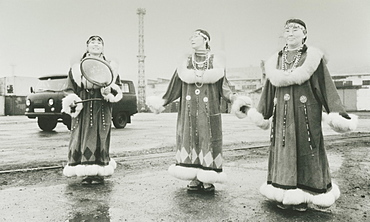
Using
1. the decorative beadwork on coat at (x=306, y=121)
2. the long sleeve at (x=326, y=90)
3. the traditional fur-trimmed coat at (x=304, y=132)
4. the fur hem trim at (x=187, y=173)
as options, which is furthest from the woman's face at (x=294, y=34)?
the fur hem trim at (x=187, y=173)

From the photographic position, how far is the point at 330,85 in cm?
408

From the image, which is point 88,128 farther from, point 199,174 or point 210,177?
point 210,177

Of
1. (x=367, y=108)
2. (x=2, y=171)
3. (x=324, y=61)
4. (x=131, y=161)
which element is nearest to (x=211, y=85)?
(x=324, y=61)

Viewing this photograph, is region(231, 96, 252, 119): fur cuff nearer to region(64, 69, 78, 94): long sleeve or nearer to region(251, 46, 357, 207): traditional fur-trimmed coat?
region(251, 46, 357, 207): traditional fur-trimmed coat

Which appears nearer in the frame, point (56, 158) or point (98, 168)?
point (98, 168)

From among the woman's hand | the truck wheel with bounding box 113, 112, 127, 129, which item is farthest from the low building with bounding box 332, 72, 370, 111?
the woman's hand

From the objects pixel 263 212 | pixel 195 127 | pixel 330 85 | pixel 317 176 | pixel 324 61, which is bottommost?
pixel 263 212

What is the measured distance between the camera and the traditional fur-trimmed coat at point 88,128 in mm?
5512

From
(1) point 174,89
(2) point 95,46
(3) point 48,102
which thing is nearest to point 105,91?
(2) point 95,46

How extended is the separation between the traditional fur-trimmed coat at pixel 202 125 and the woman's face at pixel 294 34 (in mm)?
1054

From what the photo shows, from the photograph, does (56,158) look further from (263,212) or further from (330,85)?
(330,85)

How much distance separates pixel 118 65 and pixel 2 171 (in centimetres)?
261

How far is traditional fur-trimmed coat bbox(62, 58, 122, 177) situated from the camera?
18.1 feet

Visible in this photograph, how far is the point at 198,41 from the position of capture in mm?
5191
